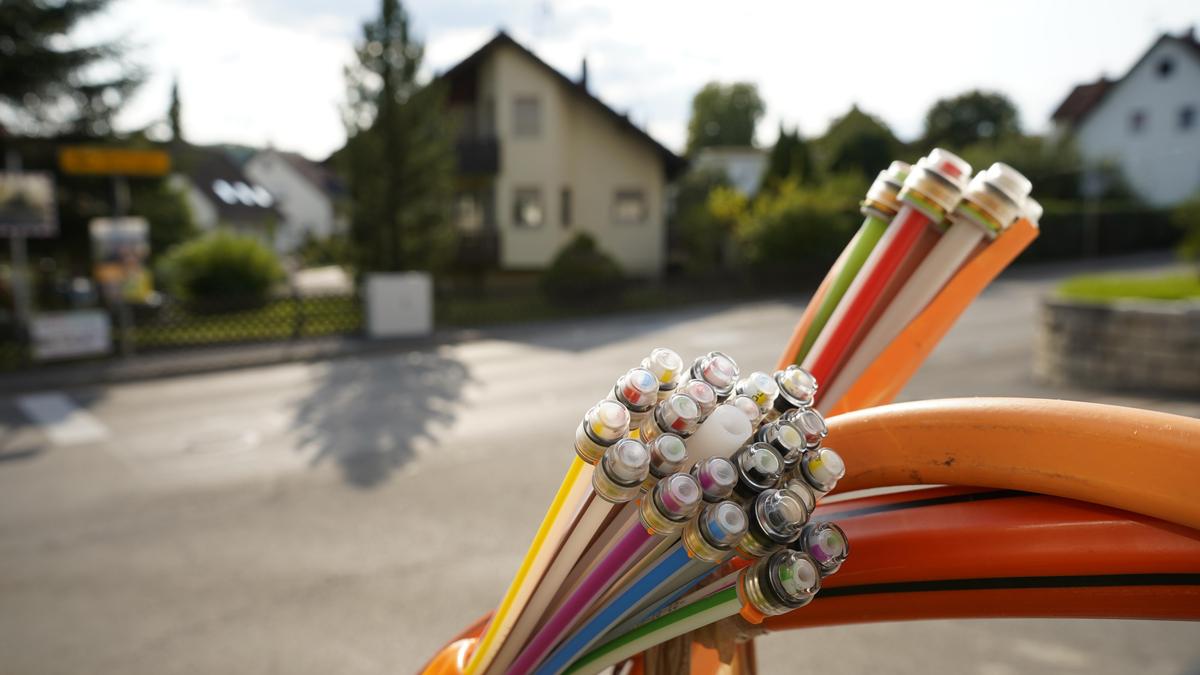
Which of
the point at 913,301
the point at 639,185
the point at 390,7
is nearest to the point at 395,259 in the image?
the point at 390,7

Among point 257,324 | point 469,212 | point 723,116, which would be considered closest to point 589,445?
point 257,324

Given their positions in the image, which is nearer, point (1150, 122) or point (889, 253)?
point (889, 253)

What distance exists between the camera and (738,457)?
94cm

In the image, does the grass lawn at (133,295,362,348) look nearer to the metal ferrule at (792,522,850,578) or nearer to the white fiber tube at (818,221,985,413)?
the white fiber tube at (818,221,985,413)

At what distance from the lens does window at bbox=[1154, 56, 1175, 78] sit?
123 feet

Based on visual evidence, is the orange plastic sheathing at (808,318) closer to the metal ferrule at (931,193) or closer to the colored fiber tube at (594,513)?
the metal ferrule at (931,193)

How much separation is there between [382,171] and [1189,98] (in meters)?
36.7

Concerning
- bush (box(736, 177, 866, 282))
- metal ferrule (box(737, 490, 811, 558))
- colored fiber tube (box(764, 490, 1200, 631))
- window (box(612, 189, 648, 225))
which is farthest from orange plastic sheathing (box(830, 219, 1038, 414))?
window (box(612, 189, 648, 225))

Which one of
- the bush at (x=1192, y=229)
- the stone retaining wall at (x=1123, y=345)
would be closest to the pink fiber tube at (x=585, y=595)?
the stone retaining wall at (x=1123, y=345)

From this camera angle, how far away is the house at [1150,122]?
122 feet

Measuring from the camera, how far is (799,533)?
3.05 ft

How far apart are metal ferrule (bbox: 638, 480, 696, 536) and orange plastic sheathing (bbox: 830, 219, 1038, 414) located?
1.40 feet

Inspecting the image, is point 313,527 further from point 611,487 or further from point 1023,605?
point 1023,605

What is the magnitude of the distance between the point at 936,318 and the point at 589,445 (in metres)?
0.61
